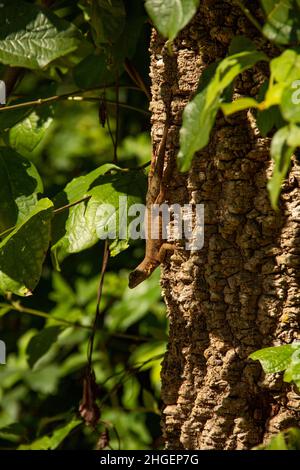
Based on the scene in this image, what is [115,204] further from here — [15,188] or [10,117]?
[10,117]

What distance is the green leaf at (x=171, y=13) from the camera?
3.39 feet

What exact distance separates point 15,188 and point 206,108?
72cm

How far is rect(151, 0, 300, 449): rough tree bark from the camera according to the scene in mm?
1333

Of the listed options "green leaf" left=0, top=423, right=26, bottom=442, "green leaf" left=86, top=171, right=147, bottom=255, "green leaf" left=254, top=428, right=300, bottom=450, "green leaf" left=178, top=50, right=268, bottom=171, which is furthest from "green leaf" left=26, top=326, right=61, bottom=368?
"green leaf" left=178, top=50, right=268, bottom=171

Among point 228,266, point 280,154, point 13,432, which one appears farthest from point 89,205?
point 13,432

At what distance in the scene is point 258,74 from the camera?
1.31m

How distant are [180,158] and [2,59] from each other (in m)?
0.57

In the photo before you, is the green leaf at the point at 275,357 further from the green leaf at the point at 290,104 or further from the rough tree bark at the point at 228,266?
the green leaf at the point at 290,104

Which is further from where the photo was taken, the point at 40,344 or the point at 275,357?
the point at 40,344

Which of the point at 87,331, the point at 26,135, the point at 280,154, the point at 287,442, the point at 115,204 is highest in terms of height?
the point at 26,135

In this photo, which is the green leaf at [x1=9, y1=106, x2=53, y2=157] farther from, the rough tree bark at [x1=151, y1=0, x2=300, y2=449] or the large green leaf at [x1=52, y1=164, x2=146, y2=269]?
the rough tree bark at [x1=151, y1=0, x2=300, y2=449]

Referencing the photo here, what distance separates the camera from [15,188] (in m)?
1.61
